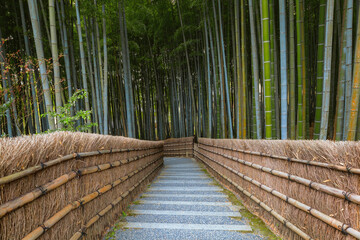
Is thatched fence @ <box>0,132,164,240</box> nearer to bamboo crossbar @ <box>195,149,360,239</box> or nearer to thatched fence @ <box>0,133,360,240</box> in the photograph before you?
thatched fence @ <box>0,133,360,240</box>

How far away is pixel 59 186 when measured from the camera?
126cm

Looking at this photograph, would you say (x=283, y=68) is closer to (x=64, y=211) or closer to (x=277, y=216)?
(x=277, y=216)

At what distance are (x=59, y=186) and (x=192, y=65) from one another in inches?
284

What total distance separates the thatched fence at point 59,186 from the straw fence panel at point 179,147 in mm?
6079

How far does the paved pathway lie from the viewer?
185 centimetres

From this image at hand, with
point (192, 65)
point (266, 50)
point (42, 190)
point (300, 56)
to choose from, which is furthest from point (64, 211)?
point (192, 65)

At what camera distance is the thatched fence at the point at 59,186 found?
919 millimetres

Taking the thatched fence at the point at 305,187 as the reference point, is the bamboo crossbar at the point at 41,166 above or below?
above

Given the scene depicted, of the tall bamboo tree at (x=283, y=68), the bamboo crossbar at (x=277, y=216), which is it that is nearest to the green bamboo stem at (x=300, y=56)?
the tall bamboo tree at (x=283, y=68)

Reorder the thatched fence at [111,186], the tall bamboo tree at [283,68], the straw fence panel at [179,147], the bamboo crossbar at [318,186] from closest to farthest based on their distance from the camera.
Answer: the thatched fence at [111,186], the bamboo crossbar at [318,186], the tall bamboo tree at [283,68], the straw fence panel at [179,147]

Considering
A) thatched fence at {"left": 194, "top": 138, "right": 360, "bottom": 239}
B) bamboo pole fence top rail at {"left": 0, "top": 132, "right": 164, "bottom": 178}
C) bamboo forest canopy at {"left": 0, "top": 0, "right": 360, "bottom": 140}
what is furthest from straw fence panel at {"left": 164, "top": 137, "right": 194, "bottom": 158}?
bamboo pole fence top rail at {"left": 0, "top": 132, "right": 164, "bottom": 178}

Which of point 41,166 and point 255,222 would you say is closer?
point 41,166

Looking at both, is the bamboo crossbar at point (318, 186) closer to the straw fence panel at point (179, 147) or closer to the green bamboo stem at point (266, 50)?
the green bamboo stem at point (266, 50)

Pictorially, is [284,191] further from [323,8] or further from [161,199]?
[323,8]
